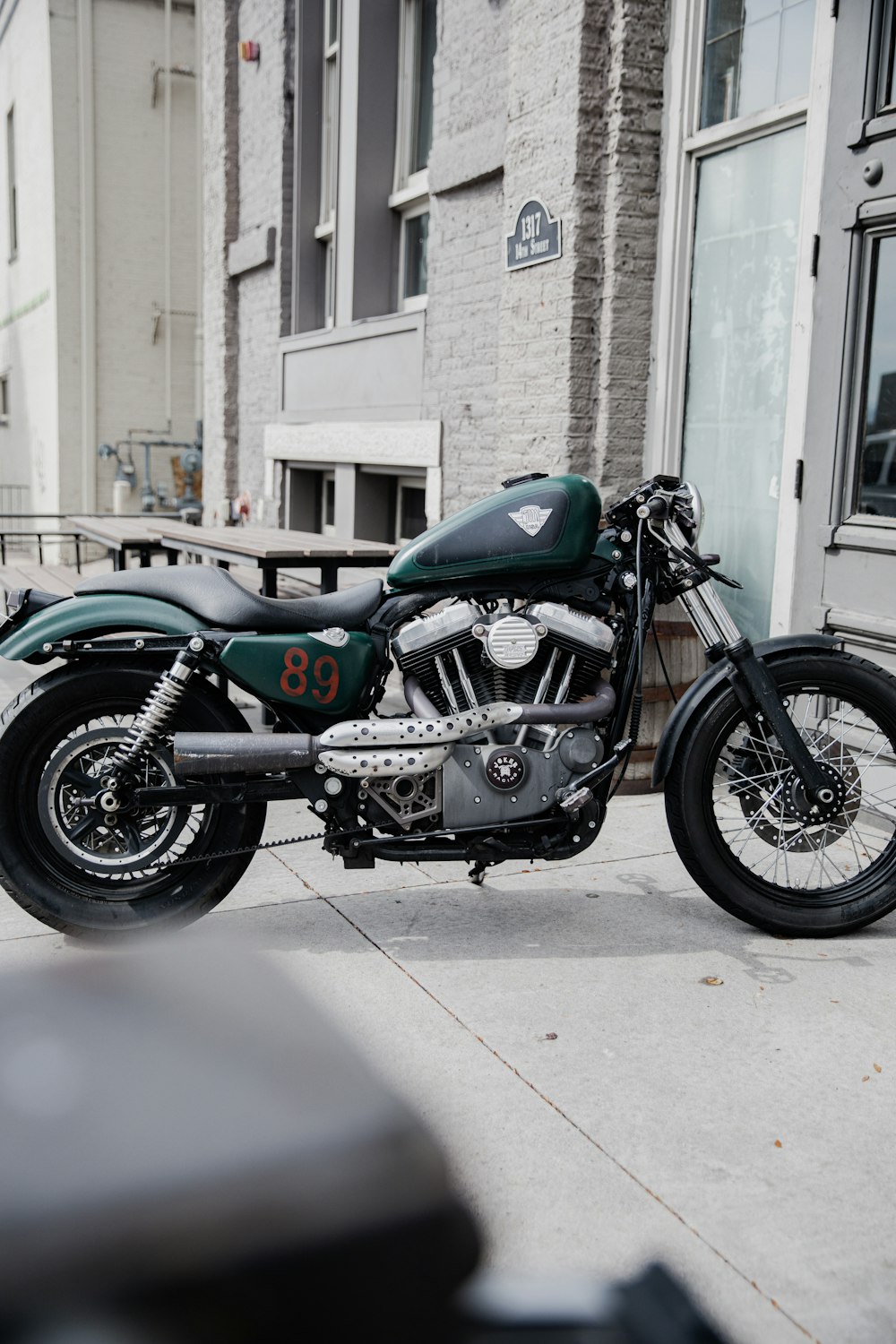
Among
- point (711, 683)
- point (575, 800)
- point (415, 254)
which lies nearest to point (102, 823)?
point (575, 800)

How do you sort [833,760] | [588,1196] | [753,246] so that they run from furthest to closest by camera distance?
[753,246] < [833,760] < [588,1196]

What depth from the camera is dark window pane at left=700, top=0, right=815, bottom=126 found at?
4.93 metres

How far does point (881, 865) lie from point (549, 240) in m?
3.59

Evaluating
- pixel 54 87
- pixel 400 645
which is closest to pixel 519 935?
pixel 400 645

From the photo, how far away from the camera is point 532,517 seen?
341 centimetres

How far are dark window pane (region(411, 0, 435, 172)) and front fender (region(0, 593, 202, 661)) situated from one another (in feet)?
19.7

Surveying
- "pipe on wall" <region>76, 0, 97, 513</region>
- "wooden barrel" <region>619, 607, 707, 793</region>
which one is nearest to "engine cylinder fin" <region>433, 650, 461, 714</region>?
"wooden barrel" <region>619, 607, 707, 793</region>

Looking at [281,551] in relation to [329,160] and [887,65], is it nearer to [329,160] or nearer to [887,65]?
[887,65]

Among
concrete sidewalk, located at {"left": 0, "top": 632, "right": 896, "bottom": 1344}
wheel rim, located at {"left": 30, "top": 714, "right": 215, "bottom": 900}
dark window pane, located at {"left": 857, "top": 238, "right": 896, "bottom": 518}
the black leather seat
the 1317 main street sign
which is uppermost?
the 1317 main street sign

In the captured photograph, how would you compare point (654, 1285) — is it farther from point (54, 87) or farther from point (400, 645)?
point (54, 87)

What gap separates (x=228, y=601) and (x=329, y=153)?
755cm

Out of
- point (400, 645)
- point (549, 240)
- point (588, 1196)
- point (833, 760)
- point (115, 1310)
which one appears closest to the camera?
point (115, 1310)

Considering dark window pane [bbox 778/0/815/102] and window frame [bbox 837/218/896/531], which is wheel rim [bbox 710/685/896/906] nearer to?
window frame [bbox 837/218/896/531]

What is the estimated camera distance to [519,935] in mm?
3545
